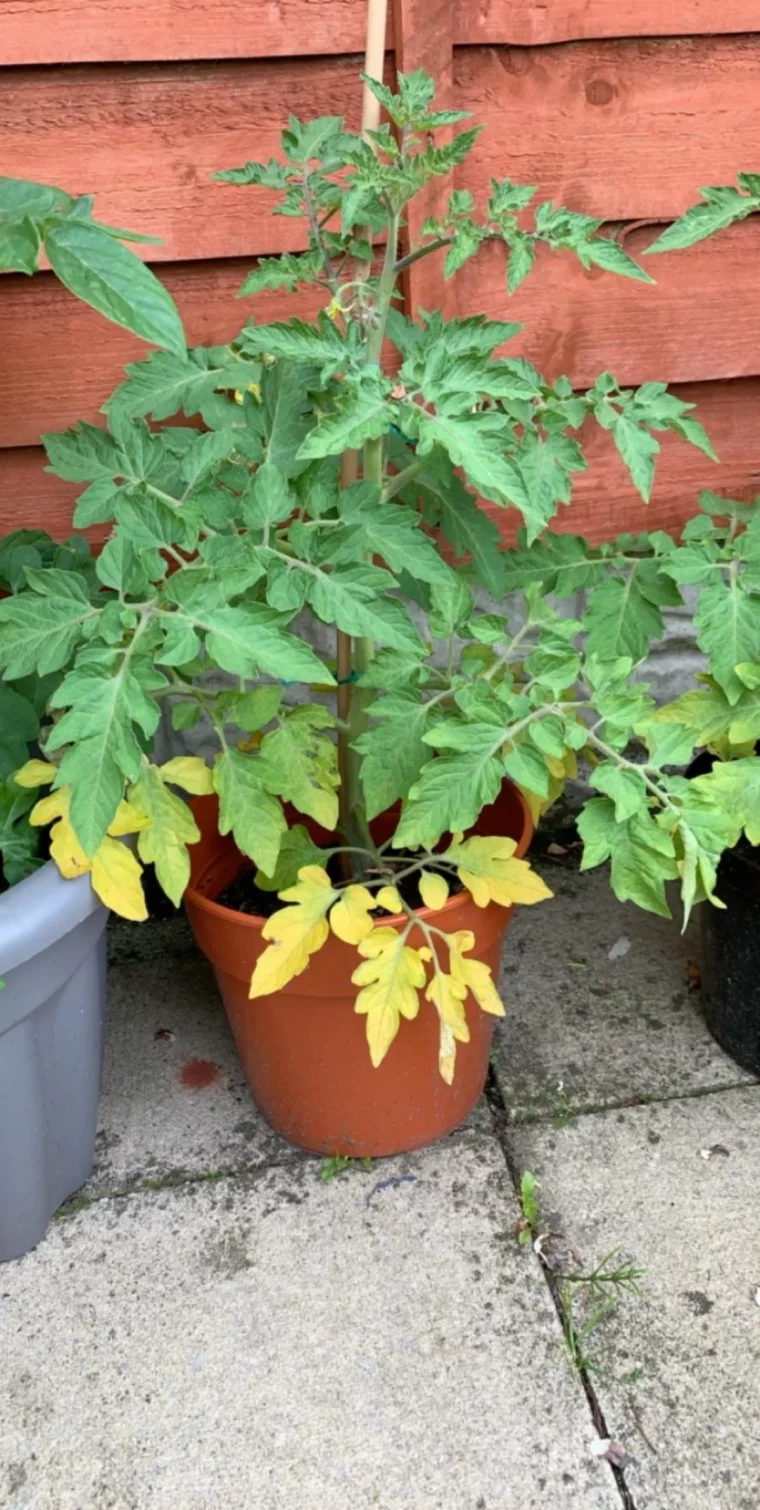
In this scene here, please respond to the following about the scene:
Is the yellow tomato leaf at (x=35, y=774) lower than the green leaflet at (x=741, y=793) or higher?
higher

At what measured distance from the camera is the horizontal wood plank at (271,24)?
162 centimetres

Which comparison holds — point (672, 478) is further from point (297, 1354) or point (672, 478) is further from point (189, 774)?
point (297, 1354)

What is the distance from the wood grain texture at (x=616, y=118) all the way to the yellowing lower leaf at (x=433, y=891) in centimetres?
115

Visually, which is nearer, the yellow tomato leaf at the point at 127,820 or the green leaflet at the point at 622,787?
the green leaflet at the point at 622,787

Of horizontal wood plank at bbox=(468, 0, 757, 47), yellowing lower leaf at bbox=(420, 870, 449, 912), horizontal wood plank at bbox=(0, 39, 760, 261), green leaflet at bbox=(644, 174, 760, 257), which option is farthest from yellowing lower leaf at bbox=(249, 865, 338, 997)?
horizontal wood plank at bbox=(468, 0, 757, 47)

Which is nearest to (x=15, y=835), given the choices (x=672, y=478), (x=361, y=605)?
(x=361, y=605)

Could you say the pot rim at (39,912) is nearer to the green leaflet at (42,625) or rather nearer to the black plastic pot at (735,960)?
the green leaflet at (42,625)

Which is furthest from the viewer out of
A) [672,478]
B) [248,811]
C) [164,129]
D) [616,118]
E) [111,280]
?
[672,478]

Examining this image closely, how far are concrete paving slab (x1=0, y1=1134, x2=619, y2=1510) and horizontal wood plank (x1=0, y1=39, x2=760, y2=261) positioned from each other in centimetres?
152

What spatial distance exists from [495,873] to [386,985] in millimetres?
207

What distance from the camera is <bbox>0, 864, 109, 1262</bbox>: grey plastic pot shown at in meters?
1.36

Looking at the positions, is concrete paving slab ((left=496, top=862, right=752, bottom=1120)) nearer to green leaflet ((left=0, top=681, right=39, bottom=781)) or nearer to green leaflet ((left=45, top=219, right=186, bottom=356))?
green leaflet ((left=0, top=681, right=39, bottom=781))

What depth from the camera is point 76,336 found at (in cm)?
186

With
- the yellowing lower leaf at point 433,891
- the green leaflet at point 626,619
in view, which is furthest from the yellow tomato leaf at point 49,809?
the green leaflet at point 626,619
